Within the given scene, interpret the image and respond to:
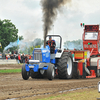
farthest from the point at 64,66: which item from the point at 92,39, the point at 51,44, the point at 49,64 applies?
the point at 92,39

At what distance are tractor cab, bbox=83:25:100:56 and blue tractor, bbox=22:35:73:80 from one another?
532cm

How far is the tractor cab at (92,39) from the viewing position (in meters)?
19.3

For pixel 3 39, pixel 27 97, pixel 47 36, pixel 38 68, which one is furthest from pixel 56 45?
pixel 3 39

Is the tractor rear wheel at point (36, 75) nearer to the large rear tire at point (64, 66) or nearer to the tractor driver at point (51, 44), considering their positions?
the large rear tire at point (64, 66)

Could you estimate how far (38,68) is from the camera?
13.0 meters

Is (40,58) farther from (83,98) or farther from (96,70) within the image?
(83,98)

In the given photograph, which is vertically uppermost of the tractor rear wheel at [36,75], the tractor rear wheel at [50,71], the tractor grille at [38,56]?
the tractor grille at [38,56]

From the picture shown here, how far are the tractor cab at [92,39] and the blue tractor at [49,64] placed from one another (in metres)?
5.32

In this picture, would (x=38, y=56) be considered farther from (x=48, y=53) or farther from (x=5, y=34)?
(x=5, y=34)

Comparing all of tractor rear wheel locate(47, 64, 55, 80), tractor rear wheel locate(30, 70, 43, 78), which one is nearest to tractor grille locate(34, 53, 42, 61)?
tractor rear wheel locate(47, 64, 55, 80)

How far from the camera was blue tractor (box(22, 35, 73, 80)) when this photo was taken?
1298 cm

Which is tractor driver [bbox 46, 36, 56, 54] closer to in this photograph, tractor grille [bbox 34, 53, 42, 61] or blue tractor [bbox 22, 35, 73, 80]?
blue tractor [bbox 22, 35, 73, 80]

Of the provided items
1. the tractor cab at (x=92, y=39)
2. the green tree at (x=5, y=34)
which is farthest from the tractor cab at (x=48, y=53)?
the green tree at (x=5, y=34)

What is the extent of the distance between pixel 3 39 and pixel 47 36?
5570cm
